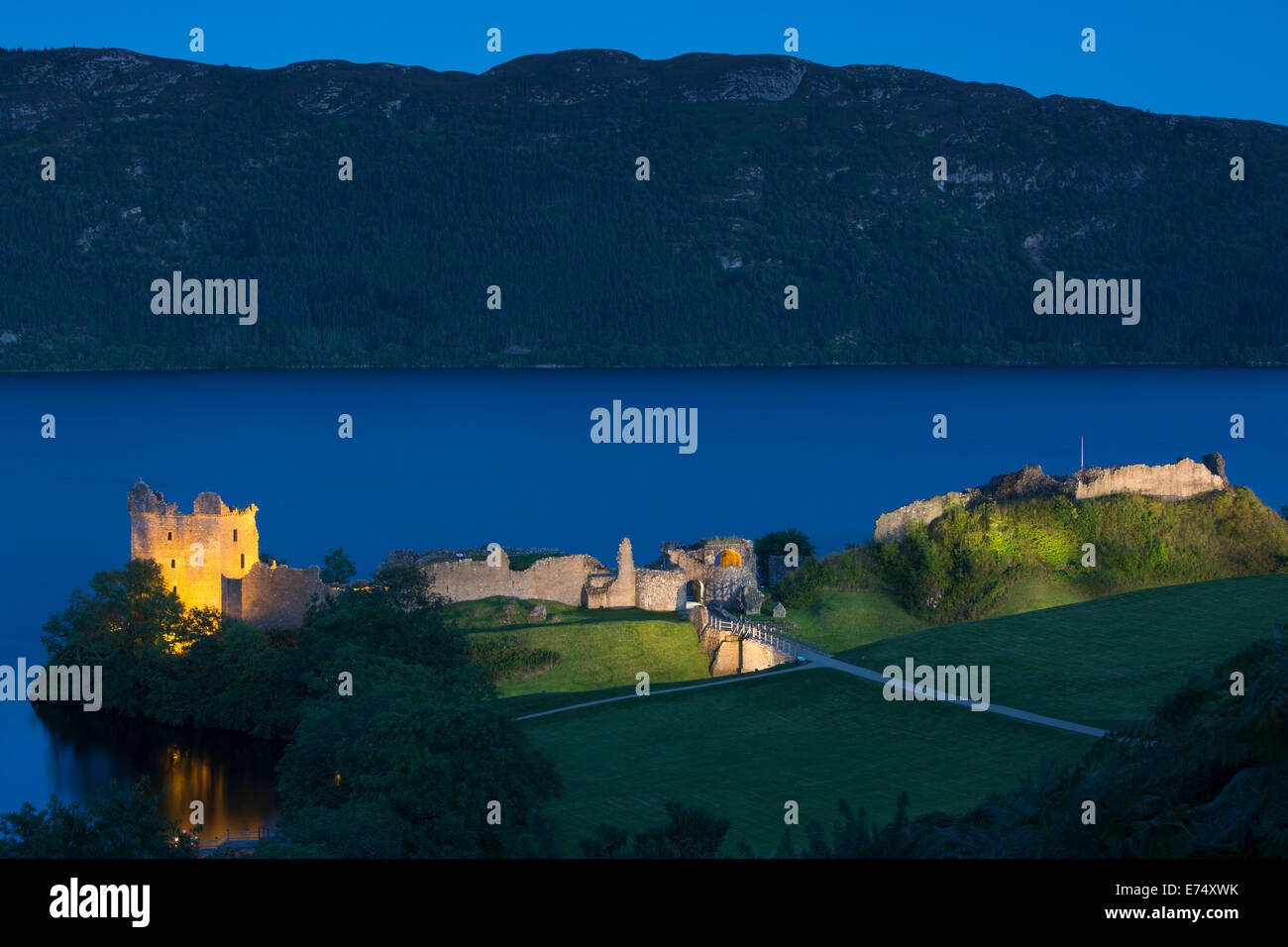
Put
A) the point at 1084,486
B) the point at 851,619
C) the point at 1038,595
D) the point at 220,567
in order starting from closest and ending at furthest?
the point at 851,619
the point at 220,567
the point at 1038,595
the point at 1084,486

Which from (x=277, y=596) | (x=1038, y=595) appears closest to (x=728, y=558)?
(x=1038, y=595)

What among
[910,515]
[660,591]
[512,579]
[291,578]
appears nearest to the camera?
[291,578]

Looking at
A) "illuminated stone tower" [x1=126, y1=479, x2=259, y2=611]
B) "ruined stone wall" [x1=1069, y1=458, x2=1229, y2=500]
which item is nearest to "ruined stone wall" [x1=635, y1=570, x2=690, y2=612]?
"illuminated stone tower" [x1=126, y1=479, x2=259, y2=611]

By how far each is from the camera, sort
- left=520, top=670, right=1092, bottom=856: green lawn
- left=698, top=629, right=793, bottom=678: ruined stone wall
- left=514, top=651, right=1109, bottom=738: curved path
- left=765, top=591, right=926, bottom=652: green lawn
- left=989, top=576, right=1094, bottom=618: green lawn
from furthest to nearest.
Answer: left=989, top=576, right=1094, bottom=618: green lawn, left=765, top=591, right=926, bottom=652: green lawn, left=698, top=629, right=793, bottom=678: ruined stone wall, left=514, top=651, right=1109, bottom=738: curved path, left=520, top=670, right=1092, bottom=856: green lawn

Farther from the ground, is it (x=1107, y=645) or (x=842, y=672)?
(x=1107, y=645)

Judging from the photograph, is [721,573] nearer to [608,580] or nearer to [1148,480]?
[608,580]

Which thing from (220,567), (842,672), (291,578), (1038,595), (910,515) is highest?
(910,515)

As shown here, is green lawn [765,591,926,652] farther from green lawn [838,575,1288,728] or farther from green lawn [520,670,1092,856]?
green lawn [520,670,1092,856]
